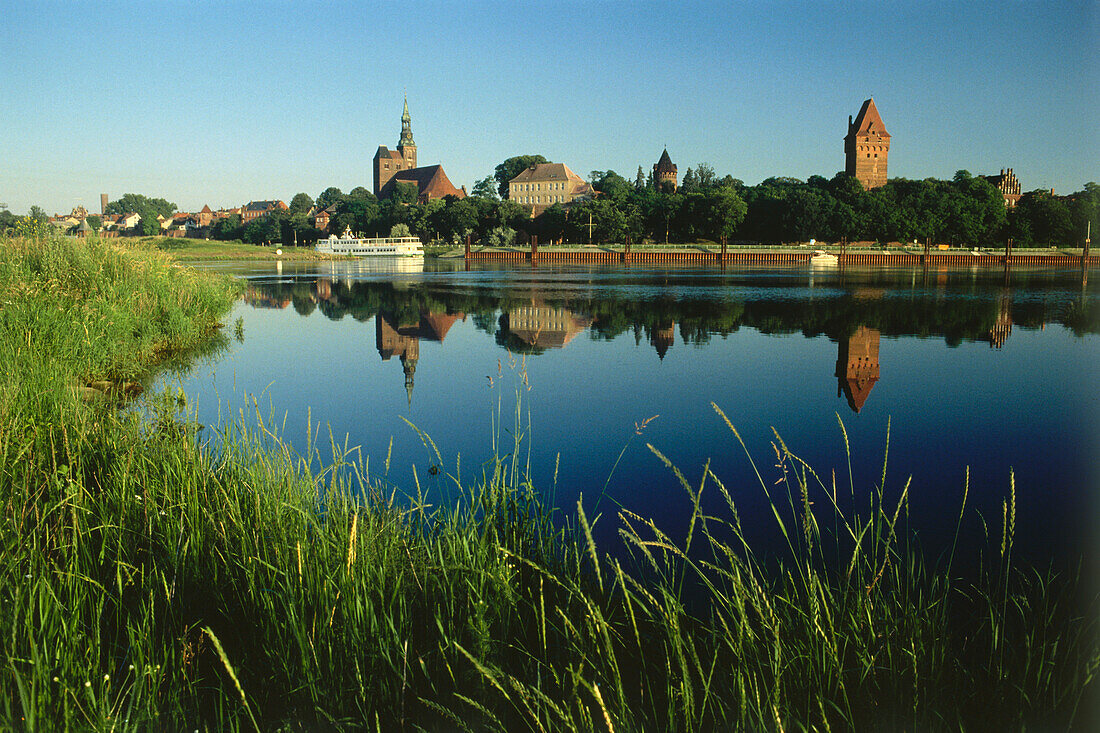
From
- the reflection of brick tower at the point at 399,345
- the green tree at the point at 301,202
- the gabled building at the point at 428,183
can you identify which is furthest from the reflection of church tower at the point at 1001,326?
the green tree at the point at 301,202

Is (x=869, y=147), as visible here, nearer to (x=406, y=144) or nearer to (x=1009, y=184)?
(x=1009, y=184)

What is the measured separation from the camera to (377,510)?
414 centimetres

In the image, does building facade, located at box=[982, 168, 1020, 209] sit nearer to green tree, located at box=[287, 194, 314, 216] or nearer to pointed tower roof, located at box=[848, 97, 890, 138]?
pointed tower roof, located at box=[848, 97, 890, 138]

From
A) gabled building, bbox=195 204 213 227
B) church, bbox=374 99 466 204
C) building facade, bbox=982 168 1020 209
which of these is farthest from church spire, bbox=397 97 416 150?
building facade, bbox=982 168 1020 209

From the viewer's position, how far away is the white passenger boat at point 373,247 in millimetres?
78125

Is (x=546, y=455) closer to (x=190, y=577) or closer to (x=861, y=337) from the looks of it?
(x=190, y=577)

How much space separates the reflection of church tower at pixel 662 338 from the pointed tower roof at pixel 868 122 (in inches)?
3502

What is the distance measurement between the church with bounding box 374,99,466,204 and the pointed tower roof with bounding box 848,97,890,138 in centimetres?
5797

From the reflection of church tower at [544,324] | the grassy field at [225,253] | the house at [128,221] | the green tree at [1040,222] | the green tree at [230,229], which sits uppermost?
the house at [128,221]

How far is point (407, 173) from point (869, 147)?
74.0 m

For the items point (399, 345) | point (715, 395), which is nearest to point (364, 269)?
point (399, 345)

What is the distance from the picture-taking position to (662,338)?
14625 mm

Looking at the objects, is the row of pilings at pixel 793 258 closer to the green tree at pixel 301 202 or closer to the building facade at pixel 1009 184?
the building facade at pixel 1009 184

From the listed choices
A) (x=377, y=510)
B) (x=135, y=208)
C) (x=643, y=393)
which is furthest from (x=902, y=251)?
(x=135, y=208)
